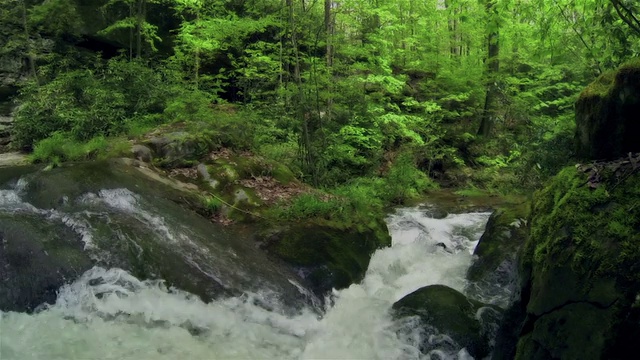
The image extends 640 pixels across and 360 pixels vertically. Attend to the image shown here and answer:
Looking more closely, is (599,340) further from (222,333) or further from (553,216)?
(222,333)

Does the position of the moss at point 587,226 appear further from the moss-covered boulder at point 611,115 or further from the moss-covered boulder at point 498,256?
the moss-covered boulder at point 498,256

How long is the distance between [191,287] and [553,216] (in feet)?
13.7

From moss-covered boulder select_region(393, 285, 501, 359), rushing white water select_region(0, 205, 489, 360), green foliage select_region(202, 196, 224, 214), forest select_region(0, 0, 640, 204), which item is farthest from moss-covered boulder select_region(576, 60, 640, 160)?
green foliage select_region(202, 196, 224, 214)

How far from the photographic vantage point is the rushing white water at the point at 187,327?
14.3 ft

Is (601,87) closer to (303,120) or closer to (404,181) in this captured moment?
(303,120)

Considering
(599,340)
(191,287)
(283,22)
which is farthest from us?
(283,22)

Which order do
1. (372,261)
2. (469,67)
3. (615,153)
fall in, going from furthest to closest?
(469,67) < (372,261) < (615,153)

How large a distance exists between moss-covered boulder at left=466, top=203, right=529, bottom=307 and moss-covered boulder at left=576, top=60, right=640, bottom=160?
2.38 m

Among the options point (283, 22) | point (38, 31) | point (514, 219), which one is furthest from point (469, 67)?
point (38, 31)

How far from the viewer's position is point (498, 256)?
784 cm

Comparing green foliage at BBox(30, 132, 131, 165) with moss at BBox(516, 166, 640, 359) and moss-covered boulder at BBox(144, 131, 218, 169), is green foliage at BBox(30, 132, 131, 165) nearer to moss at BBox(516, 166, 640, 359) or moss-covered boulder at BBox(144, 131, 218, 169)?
moss-covered boulder at BBox(144, 131, 218, 169)

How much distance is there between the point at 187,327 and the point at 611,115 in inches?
189

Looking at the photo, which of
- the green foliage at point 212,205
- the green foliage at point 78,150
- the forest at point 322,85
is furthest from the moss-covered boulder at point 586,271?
the green foliage at point 78,150

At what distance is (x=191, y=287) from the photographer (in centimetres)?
579
